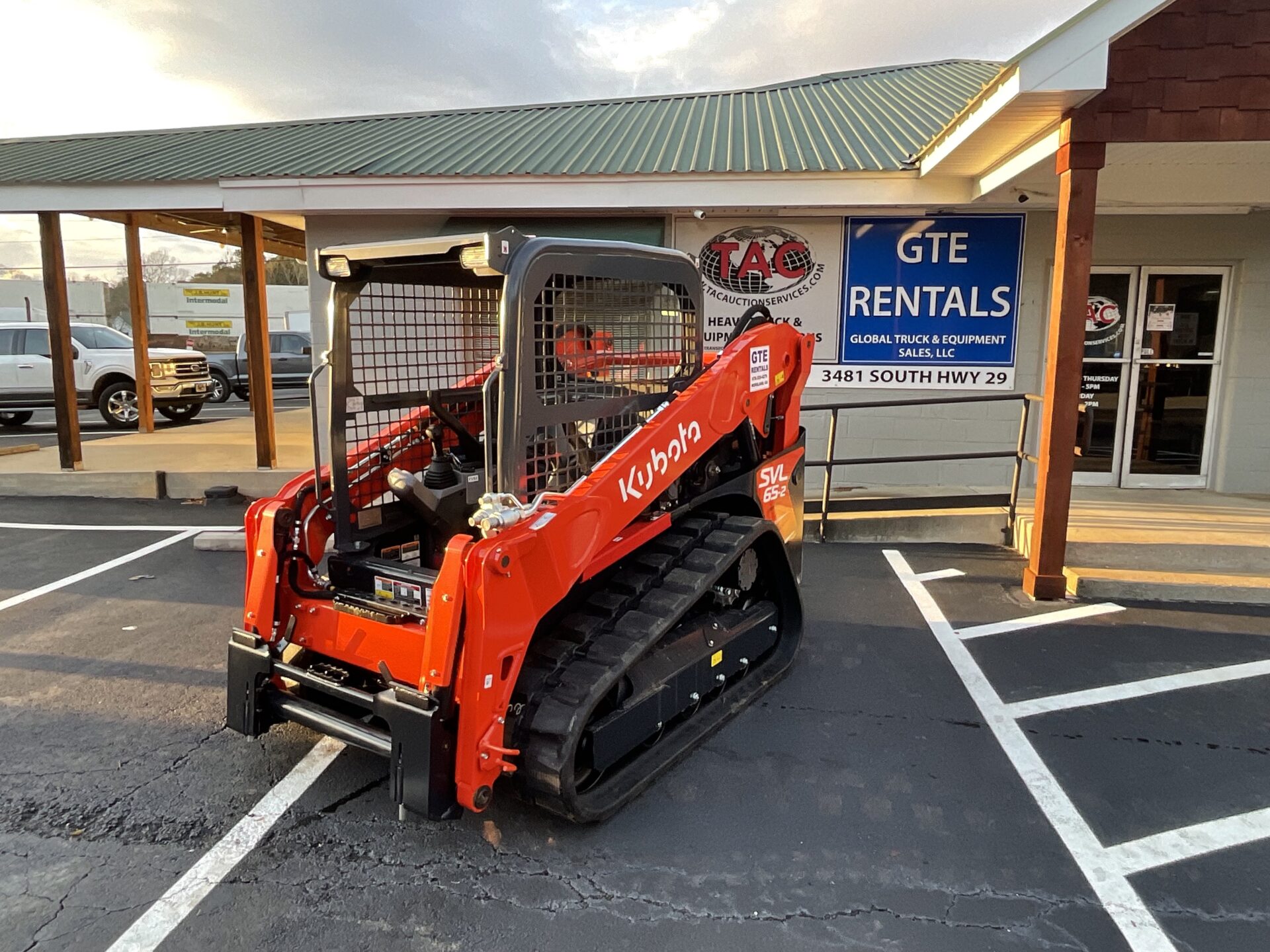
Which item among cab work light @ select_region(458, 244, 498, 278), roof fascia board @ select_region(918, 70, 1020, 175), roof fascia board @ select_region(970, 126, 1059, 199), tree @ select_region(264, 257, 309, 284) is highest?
tree @ select_region(264, 257, 309, 284)

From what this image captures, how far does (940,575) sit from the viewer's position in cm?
650

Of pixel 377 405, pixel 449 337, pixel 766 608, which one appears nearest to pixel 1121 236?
pixel 766 608

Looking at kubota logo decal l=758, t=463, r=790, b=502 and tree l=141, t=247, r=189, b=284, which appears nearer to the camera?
kubota logo decal l=758, t=463, r=790, b=502

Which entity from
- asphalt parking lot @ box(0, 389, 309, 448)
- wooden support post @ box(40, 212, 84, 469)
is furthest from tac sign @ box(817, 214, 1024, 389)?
asphalt parking lot @ box(0, 389, 309, 448)

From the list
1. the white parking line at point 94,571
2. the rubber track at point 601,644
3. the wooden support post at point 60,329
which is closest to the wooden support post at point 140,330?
the wooden support post at point 60,329

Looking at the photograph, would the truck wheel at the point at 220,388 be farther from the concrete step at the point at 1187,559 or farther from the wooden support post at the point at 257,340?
the concrete step at the point at 1187,559

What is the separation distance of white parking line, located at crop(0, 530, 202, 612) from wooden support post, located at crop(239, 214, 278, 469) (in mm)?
1771

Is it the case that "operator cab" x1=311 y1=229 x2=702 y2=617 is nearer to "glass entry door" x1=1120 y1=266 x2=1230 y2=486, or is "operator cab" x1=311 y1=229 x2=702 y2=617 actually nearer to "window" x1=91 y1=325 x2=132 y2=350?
"glass entry door" x1=1120 y1=266 x2=1230 y2=486

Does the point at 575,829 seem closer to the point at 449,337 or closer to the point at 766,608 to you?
the point at 766,608

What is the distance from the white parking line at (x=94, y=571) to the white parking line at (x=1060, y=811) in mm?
6136

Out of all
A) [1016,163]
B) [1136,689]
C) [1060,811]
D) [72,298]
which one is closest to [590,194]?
[1016,163]

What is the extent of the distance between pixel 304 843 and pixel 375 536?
135 centimetres

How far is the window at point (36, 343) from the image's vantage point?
15102 millimetres

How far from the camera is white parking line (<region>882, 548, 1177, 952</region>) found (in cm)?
274
